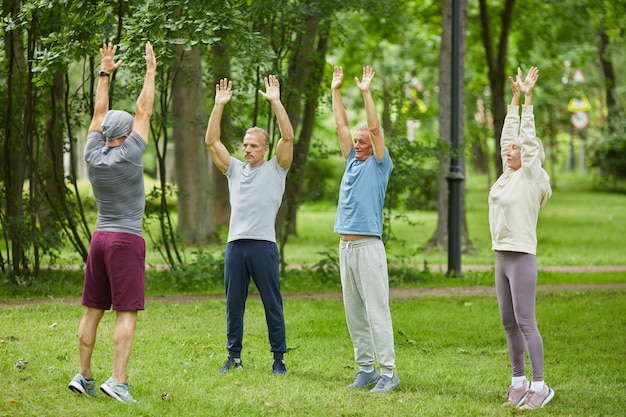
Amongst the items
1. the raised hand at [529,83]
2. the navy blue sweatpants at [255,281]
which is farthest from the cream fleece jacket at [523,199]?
the navy blue sweatpants at [255,281]

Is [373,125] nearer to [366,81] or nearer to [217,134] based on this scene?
[366,81]

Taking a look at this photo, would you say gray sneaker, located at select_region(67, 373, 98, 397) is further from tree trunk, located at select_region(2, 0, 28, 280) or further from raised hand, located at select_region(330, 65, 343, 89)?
tree trunk, located at select_region(2, 0, 28, 280)

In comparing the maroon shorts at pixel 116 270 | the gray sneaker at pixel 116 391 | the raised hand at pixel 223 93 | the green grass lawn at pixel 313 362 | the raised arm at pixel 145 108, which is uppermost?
the raised hand at pixel 223 93

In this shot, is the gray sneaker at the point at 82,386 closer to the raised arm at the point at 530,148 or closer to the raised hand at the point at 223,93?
the raised hand at the point at 223,93

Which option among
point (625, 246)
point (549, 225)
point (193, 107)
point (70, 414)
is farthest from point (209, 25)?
point (549, 225)

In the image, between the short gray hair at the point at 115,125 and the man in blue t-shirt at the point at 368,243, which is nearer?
the short gray hair at the point at 115,125

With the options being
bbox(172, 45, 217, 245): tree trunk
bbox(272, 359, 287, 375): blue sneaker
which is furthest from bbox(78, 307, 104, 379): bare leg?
bbox(172, 45, 217, 245): tree trunk

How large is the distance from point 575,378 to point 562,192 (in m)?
32.6

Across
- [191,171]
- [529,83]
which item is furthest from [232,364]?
[191,171]

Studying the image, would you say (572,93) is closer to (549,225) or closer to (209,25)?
(549,225)

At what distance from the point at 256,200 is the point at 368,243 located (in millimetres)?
930

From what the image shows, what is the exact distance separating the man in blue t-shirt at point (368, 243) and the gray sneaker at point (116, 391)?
1642mm

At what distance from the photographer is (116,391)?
6.44m

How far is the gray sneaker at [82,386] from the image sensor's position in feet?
21.3
